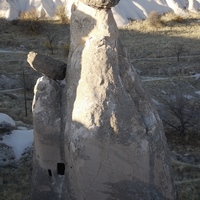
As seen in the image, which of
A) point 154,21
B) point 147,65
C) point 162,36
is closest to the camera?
point 147,65

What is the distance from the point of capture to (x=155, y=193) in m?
5.84

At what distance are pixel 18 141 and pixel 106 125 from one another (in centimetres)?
730

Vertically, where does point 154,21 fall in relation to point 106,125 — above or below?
above

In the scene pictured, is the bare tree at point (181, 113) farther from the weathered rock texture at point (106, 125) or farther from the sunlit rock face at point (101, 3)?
the sunlit rock face at point (101, 3)

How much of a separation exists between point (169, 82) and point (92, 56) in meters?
19.9

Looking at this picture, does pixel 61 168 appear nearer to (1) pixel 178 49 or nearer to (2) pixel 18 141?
(2) pixel 18 141

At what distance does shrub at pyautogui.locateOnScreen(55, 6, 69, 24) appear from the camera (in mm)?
41656

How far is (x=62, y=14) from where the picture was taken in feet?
139

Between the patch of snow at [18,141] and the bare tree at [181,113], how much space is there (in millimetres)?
8484

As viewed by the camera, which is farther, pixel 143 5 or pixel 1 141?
pixel 143 5

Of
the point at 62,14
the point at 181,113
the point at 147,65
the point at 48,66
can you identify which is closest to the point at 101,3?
the point at 48,66

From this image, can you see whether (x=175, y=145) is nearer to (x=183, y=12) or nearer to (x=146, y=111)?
(x=146, y=111)

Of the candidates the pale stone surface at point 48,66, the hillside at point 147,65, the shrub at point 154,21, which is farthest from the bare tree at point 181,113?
the shrub at point 154,21

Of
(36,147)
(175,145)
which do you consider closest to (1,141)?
(36,147)
